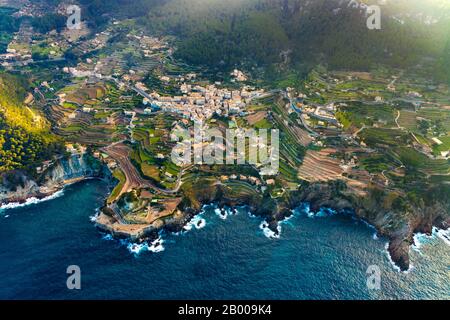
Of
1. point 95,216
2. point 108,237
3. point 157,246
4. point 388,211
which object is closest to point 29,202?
point 95,216

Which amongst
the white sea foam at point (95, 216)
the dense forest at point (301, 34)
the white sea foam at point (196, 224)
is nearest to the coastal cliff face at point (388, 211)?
the white sea foam at point (196, 224)

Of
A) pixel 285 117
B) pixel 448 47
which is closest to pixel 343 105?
pixel 285 117

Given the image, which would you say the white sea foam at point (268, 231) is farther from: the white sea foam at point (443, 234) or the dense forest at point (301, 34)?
the dense forest at point (301, 34)

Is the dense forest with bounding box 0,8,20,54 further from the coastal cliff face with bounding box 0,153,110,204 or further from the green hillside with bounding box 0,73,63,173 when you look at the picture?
the coastal cliff face with bounding box 0,153,110,204

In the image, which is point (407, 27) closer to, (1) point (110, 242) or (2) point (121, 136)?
(2) point (121, 136)

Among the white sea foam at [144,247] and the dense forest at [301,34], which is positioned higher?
the dense forest at [301,34]

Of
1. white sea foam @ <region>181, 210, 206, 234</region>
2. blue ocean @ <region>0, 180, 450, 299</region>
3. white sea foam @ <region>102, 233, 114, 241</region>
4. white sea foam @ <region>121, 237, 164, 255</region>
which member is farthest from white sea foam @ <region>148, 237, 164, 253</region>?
white sea foam @ <region>102, 233, 114, 241</region>
